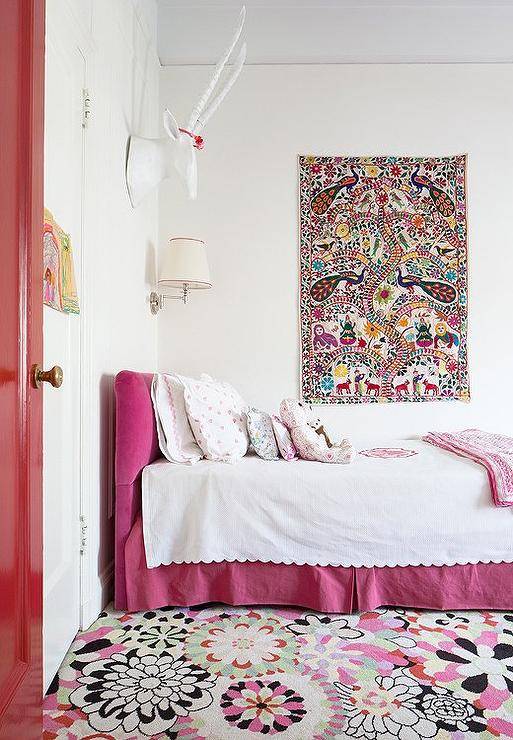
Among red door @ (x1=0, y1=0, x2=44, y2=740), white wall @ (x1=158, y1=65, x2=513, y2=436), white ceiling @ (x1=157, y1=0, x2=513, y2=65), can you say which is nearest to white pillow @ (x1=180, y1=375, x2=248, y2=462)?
white wall @ (x1=158, y1=65, x2=513, y2=436)

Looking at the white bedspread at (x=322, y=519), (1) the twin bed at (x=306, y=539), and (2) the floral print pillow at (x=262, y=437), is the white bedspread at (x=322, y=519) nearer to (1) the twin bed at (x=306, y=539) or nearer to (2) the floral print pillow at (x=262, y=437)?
(1) the twin bed at (x=306, y=539)

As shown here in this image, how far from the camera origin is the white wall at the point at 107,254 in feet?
7.66

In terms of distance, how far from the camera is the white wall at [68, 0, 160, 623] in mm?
2334

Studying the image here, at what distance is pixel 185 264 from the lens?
342 centimetres

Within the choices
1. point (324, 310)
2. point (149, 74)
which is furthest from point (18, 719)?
point (149, 74)

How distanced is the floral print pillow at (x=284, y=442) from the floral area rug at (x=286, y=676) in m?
0.64

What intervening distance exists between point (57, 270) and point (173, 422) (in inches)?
37.4

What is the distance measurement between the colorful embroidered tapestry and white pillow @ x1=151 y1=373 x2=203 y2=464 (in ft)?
3.89

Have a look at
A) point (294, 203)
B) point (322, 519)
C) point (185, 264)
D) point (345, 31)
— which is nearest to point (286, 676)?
point (322, 519)

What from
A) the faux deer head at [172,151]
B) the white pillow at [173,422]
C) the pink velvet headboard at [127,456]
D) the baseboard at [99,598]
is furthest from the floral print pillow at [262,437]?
the faux deer head at [172,151]

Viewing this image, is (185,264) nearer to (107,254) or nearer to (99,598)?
(107,254)

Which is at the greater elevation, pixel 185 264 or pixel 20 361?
pixel 185 264

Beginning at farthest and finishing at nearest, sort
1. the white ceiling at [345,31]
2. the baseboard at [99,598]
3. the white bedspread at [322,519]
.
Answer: the white ceiling at [345,31], the white bedspread at [322,519], the baseboard at [99,598]

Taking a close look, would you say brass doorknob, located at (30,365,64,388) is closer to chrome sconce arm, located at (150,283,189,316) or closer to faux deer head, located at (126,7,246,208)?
faux deer head, located at (126,7,246,208)
